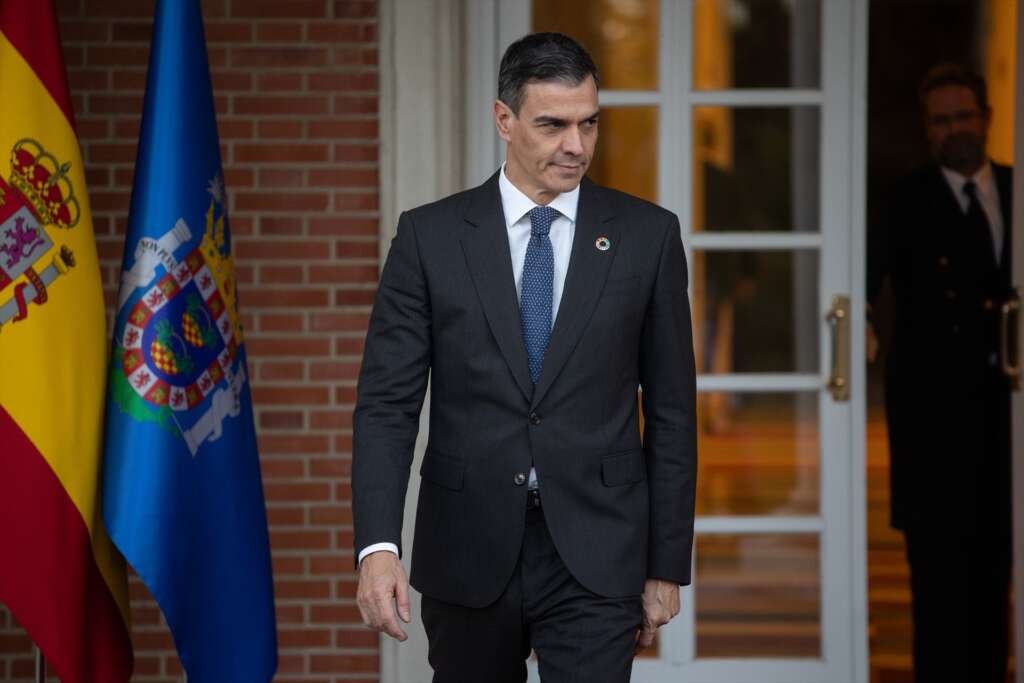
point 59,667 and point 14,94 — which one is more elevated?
point 14,94

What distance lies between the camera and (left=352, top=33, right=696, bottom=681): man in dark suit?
2406 millimetres

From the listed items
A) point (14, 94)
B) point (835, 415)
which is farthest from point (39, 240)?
point (835, 415)

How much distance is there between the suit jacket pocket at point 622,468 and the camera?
244 centimetres

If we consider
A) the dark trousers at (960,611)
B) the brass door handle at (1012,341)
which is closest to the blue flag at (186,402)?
the brass door handle at (1012,341)

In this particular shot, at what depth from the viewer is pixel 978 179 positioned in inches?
185

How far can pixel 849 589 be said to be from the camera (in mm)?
4055

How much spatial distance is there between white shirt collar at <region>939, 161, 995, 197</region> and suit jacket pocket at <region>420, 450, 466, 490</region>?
9.04ft

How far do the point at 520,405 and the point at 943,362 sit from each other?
249cm

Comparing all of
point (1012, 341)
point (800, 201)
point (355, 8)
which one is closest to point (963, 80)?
point (800, 201)

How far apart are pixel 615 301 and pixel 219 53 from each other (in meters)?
1.79

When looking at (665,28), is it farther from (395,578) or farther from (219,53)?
(395,578)

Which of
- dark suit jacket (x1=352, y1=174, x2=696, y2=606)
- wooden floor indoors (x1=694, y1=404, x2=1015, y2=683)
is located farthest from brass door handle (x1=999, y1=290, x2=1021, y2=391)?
dark suit jacket (x1=352, y1=174, x2=696, y2=606)

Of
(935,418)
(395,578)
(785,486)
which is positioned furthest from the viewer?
(785,486)

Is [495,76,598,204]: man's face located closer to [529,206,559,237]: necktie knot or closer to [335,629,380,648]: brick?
[529,206,559,237]: necktie knot
